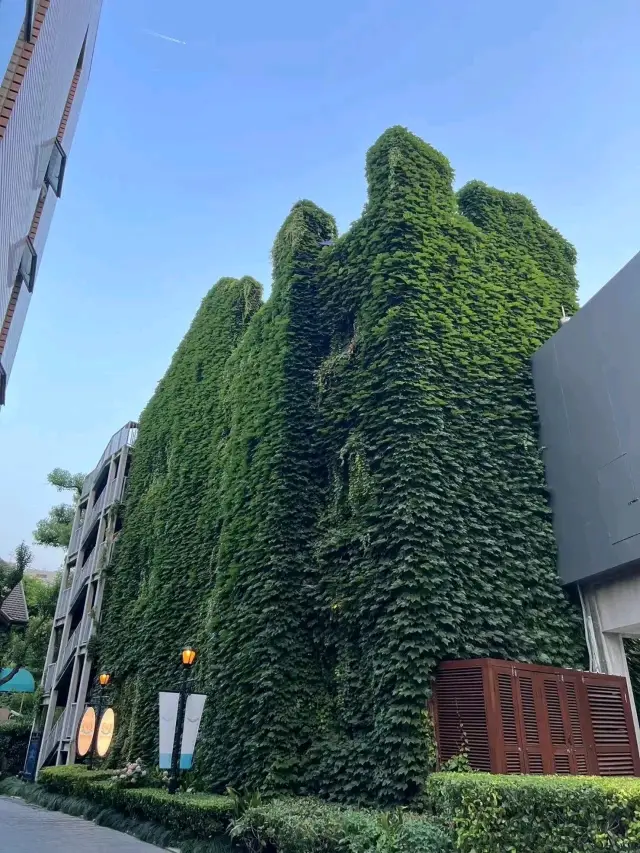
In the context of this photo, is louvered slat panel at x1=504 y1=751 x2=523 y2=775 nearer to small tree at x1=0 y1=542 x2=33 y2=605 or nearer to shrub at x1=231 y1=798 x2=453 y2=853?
shrub at x1=231 y1=798 x2=453 y2=853

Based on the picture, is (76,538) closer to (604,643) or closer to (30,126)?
(604,643)

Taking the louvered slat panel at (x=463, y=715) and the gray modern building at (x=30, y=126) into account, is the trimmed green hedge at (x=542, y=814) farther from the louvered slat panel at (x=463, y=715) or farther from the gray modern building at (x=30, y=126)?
the gray modern building at (x=30, y=126)

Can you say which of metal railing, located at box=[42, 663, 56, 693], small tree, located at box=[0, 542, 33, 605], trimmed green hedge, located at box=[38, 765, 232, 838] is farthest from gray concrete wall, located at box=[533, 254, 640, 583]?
metal railing, located at box=[42, 663, 56, 693]

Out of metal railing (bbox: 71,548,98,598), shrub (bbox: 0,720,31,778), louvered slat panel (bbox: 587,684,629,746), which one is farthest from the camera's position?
shrub (bbox: 0,720,31,778)

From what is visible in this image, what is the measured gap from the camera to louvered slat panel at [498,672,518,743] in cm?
867

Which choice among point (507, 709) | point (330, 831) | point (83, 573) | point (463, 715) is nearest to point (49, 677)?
point (83, 573)

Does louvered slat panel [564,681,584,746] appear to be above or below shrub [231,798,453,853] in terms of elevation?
above

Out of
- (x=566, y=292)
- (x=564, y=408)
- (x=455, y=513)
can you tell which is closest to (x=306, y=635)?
(x=455, y=513)

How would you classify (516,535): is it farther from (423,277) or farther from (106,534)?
(106,534)

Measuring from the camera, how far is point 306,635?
11422 mm

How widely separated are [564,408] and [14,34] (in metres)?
9.53

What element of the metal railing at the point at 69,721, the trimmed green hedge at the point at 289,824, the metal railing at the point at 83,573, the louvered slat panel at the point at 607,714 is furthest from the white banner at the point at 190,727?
the metal railing at the point at 83,573

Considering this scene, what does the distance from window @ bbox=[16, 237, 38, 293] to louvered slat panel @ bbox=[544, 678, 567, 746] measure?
29.4ft

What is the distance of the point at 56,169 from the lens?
9.74m
